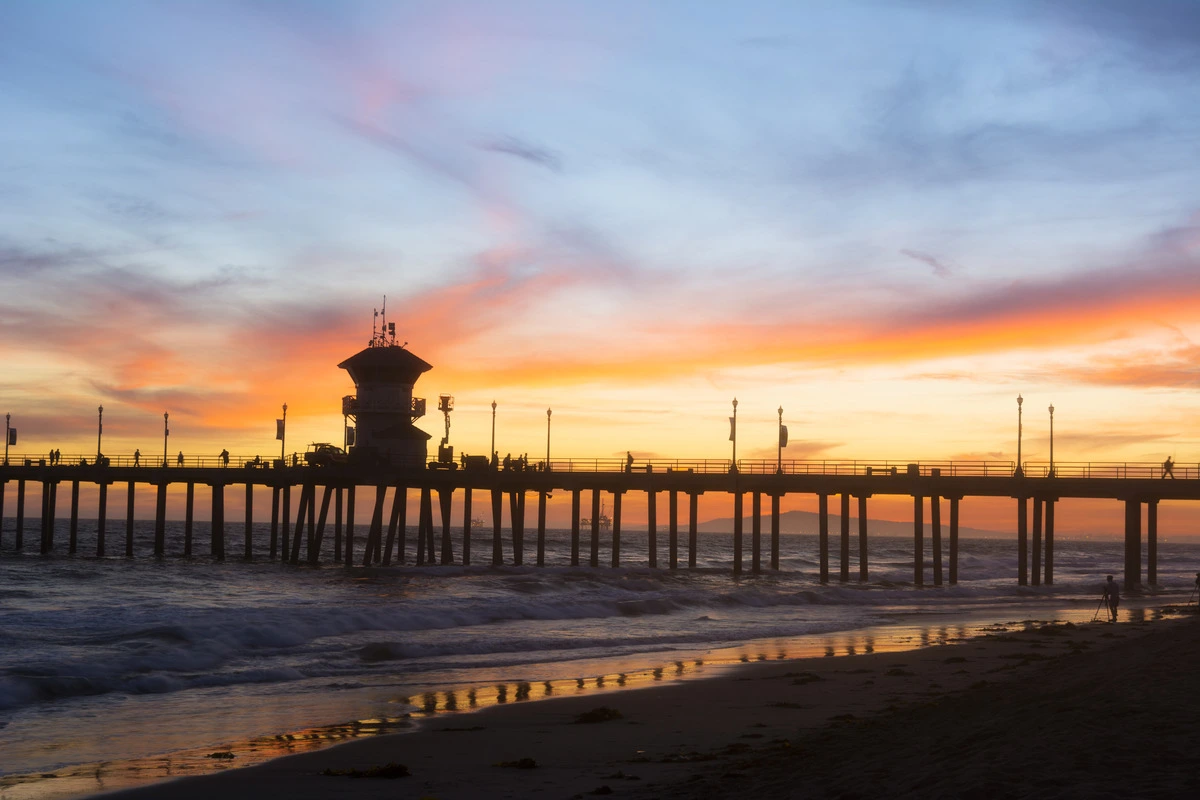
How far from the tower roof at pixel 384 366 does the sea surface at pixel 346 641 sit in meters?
10.8

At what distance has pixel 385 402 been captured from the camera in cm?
5753

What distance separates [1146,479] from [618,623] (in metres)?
25.3

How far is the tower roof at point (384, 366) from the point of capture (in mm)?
57719

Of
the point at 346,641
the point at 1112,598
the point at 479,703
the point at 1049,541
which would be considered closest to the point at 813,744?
the point at 479,703

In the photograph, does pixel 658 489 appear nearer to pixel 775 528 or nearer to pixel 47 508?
pixel 775 528

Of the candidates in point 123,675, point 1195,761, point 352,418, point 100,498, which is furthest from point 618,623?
point 100,498

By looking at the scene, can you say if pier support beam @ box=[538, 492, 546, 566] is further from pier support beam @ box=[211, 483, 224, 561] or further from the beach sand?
the beach sand

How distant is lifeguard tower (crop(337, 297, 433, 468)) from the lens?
187ft

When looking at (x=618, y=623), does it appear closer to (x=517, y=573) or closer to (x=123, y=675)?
(x=123, y=675)

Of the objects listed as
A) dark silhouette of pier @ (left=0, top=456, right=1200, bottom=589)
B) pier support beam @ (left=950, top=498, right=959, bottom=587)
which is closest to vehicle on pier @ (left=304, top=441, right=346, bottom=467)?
dark silhouette of pier @ (left=0, top=456, right=1200, bottom=589)

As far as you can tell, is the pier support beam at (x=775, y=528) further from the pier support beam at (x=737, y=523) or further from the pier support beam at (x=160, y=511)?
the pier support beam at (x=160, y=511)

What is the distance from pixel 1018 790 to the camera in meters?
8.34

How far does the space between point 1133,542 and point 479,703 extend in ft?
125

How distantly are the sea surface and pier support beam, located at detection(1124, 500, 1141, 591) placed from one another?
1.09 metres
